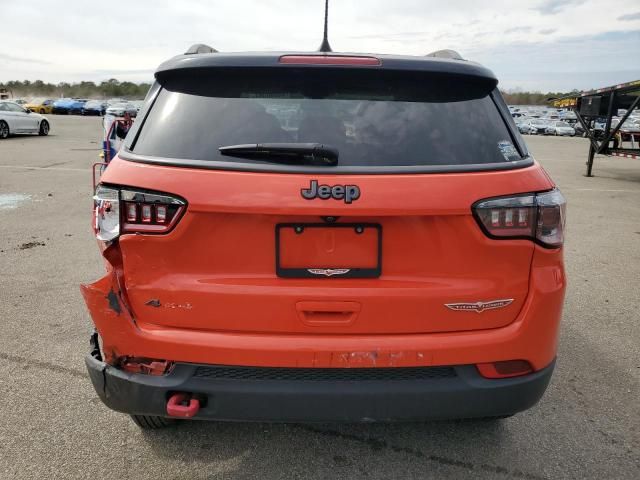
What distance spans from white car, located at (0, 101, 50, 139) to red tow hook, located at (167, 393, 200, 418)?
23194 millimetres

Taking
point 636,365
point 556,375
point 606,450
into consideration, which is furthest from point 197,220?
point 636,365

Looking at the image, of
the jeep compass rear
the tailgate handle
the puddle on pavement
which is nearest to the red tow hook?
the jeep compass rear

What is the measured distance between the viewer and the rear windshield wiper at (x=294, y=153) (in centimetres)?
200

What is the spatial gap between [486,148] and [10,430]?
2.74m

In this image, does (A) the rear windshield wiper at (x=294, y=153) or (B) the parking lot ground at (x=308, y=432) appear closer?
(A) the rear windshield wiper at (x=294, y=153)

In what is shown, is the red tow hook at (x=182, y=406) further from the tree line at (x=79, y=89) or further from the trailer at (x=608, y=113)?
the tree line at (x=79, y=89)

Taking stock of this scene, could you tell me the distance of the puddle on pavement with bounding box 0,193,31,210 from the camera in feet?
27.5

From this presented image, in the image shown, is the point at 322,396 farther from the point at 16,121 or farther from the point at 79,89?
the point at 79,89

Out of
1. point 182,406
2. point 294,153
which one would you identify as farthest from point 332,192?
point 182,406

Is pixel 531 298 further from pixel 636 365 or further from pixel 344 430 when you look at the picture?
pixel 636 365

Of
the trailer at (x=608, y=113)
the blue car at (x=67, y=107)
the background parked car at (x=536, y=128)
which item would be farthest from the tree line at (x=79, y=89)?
the trailer at (x=608, y=113)

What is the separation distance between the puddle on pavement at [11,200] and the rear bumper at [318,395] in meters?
7.59

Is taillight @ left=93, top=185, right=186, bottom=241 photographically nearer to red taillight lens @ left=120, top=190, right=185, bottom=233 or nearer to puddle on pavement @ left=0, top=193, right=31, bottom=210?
red taillight lens @ left=120, top=190, right=185, bottom=233

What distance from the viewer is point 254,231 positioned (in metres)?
1.99
